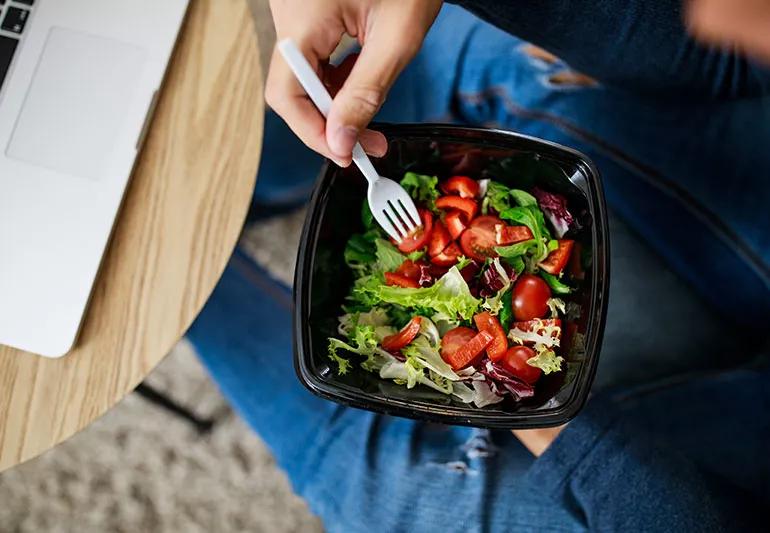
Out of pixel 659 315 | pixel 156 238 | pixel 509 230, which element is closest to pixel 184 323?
pixel 156 238

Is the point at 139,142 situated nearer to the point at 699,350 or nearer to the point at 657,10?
the point at 657,10

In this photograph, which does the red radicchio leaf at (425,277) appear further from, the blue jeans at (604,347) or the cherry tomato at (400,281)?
the blue jeans at (604,347)

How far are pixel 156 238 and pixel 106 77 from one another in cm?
20

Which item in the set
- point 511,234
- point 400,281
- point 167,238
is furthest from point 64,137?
point 511,234

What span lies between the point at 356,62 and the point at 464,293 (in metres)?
0.27

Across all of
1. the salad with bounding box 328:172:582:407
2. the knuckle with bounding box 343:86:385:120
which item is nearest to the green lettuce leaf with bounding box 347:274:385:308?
the salad with bounding box 328:172:582:407

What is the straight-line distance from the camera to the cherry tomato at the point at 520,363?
740 millimetres

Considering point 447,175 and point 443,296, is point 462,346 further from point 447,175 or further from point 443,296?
point 447,175

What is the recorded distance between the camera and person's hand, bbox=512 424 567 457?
920 millimetres

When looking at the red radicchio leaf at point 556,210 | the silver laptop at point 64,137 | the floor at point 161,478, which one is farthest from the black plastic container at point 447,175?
the floor at point 161,478

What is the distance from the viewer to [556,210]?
778 millimetres

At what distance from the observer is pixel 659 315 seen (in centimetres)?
101

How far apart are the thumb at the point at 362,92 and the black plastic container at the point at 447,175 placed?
0.07 metres

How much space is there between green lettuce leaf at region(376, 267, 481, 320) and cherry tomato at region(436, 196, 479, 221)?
0.23 ft
